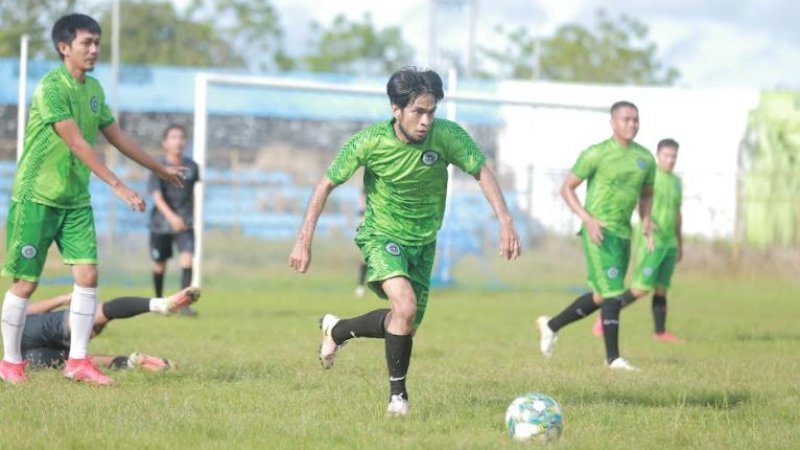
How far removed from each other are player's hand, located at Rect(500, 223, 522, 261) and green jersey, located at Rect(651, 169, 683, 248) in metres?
6.88

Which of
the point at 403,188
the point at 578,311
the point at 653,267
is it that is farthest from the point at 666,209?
the point at 403,188

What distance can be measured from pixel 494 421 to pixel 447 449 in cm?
100

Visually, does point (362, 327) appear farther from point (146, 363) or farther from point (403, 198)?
point (146, 363)

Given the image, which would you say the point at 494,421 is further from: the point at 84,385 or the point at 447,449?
the point at 84,385

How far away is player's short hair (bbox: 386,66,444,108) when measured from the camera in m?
7.58

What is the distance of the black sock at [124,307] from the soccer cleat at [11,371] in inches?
36.3

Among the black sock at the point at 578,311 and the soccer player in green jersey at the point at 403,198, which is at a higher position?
the soccer player in green jersey at the point at 403,198

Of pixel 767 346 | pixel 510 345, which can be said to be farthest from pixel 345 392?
pixel 767 346

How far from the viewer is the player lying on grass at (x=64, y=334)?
31.1 ft

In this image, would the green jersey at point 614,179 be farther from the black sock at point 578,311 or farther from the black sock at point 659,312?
the black sock at point 659,312

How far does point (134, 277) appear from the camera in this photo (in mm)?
21094

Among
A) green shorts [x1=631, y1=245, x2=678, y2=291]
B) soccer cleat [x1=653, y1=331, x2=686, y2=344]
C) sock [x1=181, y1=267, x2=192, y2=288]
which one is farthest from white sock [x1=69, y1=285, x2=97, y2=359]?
soccer cleat [x1=653, y1=331, x2=686, y2=344]

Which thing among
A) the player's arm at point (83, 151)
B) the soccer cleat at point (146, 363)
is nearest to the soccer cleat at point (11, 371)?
the soccer cleat at point (146, 363)

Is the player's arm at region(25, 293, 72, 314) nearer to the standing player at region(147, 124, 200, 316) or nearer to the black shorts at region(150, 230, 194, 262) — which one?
the standing player at region(147, 124, 200, 316)
